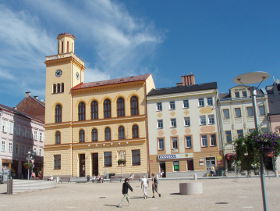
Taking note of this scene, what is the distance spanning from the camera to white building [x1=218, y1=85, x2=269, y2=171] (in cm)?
4512

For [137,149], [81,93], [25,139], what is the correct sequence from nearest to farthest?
[137,149] < [81,93] < [25,139]

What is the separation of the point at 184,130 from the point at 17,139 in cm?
2715

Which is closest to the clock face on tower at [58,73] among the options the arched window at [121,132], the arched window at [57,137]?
the arched window at [57,137]

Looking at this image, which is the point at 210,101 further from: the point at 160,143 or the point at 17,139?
the point at 17,139

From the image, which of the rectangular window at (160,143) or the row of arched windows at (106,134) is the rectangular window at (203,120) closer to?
the rectangular window at (160,143)

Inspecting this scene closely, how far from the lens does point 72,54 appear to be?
54.3m

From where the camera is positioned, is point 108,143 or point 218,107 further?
point 108,143

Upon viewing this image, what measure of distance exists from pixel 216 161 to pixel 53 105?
85.3 feet

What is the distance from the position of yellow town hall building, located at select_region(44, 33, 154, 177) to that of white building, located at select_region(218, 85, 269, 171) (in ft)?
35.7

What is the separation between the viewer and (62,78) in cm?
5409

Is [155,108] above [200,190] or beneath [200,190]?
above

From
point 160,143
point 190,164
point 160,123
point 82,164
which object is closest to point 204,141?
point 190,164

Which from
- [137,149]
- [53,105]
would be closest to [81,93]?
[53,105]

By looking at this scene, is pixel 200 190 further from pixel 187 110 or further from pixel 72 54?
pixel 72 54
